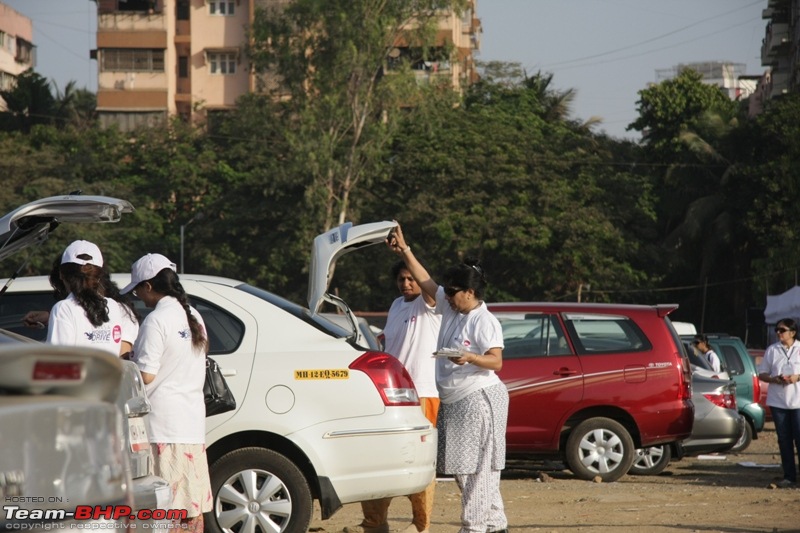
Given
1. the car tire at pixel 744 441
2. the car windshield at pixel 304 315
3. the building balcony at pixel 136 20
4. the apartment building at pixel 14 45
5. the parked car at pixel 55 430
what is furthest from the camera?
the apartment building at pixel 14 45

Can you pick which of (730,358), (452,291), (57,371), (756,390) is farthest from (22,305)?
(730,358)

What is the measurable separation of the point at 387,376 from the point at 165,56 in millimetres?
60576

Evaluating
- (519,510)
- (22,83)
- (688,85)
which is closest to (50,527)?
(519,510)

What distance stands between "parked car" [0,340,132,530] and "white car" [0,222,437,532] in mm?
4105

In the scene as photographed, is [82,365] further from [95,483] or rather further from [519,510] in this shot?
[519,510]

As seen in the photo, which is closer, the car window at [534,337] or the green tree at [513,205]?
the car window at [534,337]

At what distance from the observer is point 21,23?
273 feet

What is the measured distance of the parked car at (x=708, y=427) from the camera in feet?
44.7

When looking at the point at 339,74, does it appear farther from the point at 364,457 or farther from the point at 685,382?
the point at 364,457

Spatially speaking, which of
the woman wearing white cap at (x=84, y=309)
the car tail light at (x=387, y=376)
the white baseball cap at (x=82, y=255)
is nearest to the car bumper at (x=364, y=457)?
the car tail light at (x=387, y=376)

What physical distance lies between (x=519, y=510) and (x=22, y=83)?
54.4 m

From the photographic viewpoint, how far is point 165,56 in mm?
65750

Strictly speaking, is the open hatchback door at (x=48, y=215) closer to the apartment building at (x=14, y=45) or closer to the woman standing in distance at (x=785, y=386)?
the woman standing in distance at (x=785, y=386)

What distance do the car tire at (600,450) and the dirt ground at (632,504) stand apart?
0.16 m
